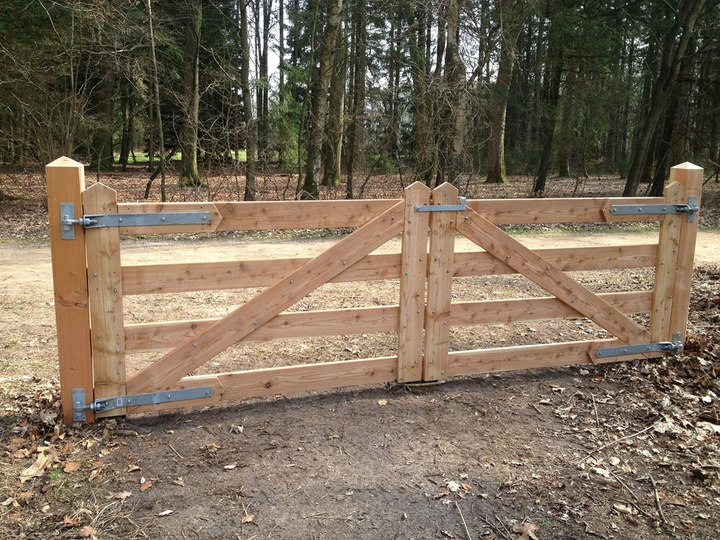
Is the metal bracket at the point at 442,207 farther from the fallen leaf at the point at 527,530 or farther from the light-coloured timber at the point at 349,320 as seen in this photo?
the fallen leaf at the point at 527,530

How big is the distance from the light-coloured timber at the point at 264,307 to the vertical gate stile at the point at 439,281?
0.32m

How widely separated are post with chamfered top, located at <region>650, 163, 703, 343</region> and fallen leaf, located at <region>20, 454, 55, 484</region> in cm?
502

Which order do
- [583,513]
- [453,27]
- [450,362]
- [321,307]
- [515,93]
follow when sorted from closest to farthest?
[583,513] < [450,362] < [321,307] < [453,27] < [515,93]

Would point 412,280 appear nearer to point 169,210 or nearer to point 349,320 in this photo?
point 349,320

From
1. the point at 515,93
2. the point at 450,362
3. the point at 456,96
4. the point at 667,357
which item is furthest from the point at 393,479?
the point at 515,93

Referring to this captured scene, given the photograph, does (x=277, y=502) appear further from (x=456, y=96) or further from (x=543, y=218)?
(x=456, y=96)

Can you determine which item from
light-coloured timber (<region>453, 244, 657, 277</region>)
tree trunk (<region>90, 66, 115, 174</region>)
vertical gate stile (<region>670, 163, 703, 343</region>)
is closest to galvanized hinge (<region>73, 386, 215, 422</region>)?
light-coloured timber (<region>453, 244, 657, 277</region>)

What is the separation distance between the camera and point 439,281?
493 cm

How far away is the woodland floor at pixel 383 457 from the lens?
11.0 feet

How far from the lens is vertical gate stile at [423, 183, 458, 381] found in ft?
15.9

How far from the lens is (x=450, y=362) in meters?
5.11

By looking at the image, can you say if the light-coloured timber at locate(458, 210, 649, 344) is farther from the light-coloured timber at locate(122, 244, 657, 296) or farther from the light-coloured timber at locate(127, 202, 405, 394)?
the light-coloured timber at locate(127, 202, 405, 394)

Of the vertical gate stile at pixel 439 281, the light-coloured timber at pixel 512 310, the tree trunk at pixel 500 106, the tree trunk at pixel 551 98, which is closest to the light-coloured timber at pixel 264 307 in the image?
the vertical gate stile at pixel 439 281

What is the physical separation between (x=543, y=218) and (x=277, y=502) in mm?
3185
